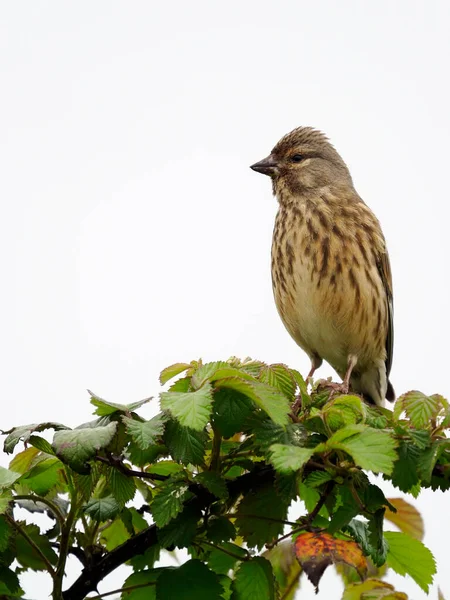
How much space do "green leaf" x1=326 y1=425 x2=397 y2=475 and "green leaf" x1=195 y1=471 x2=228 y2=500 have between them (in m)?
0.28

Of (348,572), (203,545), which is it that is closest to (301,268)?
(348,572)

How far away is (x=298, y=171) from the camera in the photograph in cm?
618

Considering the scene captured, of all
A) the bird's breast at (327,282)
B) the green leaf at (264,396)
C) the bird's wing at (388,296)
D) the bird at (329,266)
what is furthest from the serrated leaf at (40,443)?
the bird's wing at (388,296)

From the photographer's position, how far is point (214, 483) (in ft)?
6.46

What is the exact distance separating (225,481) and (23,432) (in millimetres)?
527

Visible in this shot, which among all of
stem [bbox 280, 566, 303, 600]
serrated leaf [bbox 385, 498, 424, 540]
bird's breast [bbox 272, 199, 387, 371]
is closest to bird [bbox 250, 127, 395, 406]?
bird's breast [bbox 272, 199, 387, 371]

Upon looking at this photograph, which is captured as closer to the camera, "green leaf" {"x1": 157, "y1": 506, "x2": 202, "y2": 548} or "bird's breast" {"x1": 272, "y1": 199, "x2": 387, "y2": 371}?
"green leaf" {"x1": 157, "y1": 506, "x2": 202, "y2": 548}

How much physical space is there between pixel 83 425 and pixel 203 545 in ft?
1.65

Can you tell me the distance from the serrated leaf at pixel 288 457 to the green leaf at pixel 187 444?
0.19 meters

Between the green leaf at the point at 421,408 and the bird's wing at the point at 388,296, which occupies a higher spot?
the bird's wing at the point at 388,296

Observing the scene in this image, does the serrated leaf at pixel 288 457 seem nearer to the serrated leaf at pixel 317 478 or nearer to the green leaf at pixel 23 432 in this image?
the serrated leaf at pixel 317 478

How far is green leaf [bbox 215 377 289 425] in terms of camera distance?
1.91 meters

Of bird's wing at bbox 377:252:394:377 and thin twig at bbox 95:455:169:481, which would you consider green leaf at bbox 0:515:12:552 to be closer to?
thin twig at bbox 95:455:169:481

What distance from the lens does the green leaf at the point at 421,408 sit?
2.03 m
